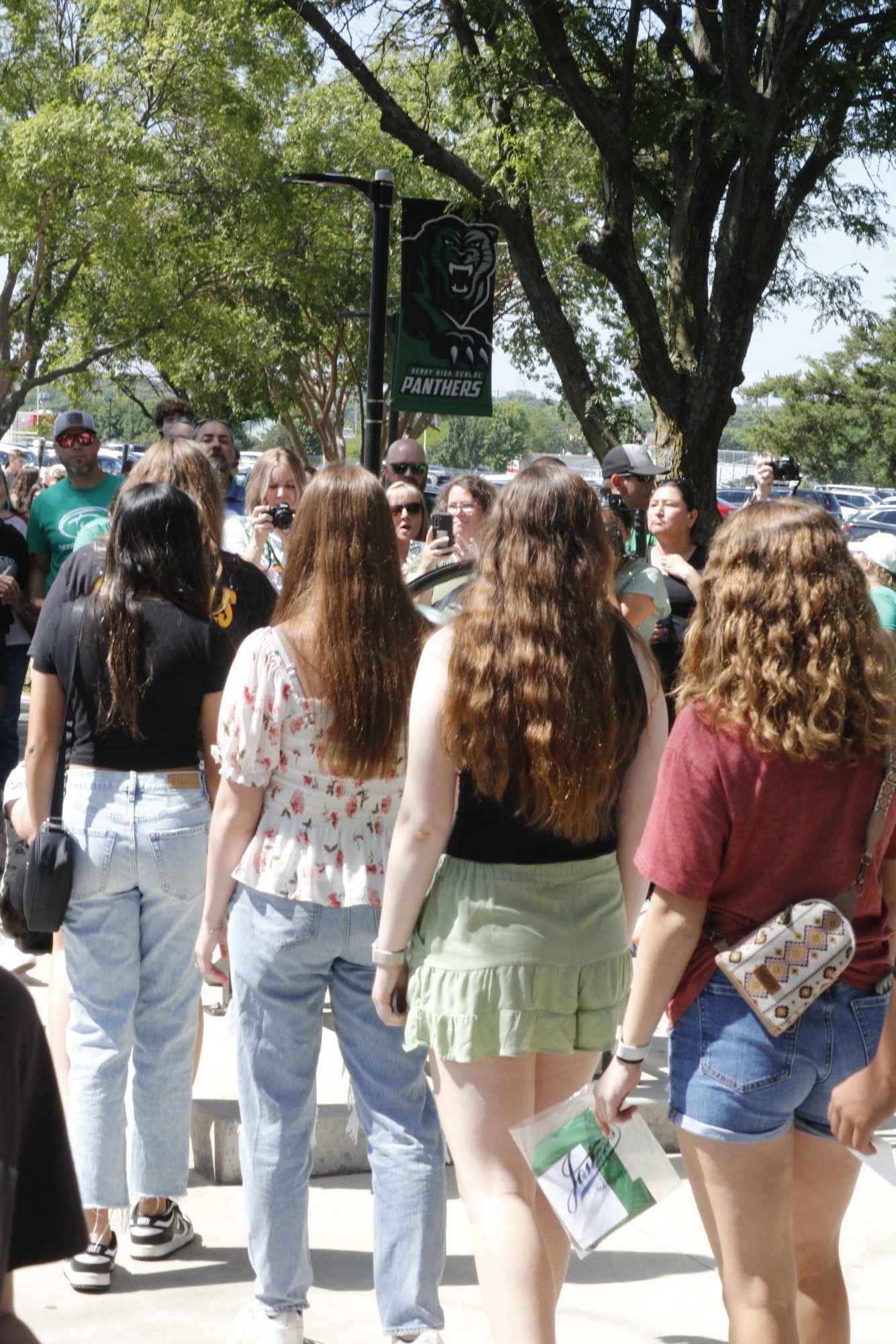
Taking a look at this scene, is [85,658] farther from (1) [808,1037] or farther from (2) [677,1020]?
(1) [808,1037]

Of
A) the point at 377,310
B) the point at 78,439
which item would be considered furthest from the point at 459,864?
the point at 377,310

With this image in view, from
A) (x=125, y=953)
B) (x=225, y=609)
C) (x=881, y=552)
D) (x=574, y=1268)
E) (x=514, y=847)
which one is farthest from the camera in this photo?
(x=881, y=552)

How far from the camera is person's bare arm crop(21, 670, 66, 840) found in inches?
143

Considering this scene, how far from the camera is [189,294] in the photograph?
25.3m

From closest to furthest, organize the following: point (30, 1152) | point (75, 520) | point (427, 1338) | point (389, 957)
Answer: point (30, 1152) → point (389, 957) → point (427, 1338) → point (75, 520)

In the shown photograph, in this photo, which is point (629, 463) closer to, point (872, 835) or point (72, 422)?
point (72, 422)

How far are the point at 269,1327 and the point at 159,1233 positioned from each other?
2.18ft

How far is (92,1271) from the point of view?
3.55 metres

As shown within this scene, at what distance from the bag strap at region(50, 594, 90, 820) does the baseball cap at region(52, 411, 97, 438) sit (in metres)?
2.86

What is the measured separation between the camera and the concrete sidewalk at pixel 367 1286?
3438 millimetres

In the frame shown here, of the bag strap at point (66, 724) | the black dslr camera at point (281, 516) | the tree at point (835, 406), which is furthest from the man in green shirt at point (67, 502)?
the tree at point (835, 406)

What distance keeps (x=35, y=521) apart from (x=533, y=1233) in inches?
171

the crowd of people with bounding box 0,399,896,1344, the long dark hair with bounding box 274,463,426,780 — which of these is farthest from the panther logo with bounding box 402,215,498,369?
the long dark hair with bounding box 274,463,426,780

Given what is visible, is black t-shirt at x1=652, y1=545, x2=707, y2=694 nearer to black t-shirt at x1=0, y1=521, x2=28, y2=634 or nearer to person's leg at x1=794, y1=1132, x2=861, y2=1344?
black t-shirt at x1=0, y1=521, x2=28, y2=634
